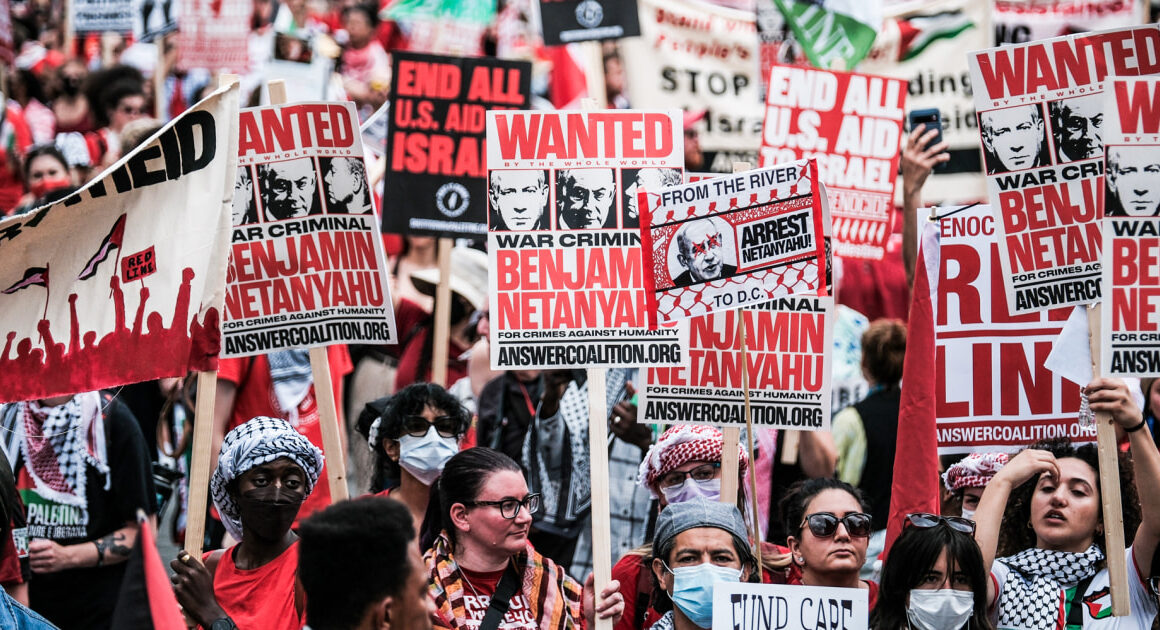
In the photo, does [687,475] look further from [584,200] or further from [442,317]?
[442,317]

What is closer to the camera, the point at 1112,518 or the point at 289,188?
the point at 1112,518

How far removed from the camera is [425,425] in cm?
650

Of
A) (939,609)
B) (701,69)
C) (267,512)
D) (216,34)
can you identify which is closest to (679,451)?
(939,609)

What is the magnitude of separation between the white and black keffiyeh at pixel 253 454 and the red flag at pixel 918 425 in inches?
88.7

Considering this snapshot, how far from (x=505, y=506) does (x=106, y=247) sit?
168cm

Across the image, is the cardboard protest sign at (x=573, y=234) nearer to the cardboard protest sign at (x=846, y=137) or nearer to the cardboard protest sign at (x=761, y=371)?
the cardboard protest sign at (x=761, y=371)

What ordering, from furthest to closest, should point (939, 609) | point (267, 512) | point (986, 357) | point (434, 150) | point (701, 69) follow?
point (701, 69) → point (434, 150) → point (986, 357) → point (267, 512) → point (939, 609)

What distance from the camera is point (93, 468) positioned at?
263 inches

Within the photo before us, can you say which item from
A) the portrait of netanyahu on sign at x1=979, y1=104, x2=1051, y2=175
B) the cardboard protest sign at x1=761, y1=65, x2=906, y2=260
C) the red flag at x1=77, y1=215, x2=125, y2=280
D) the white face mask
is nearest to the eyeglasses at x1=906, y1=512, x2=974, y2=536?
the white face mask

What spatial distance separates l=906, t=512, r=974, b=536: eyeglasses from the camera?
533cm

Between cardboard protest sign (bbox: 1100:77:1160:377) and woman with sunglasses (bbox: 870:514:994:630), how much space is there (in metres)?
0.91

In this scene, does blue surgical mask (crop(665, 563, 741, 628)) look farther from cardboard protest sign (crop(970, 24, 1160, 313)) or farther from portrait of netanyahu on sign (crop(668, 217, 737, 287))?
cardboard protest sign (crop(970, 24, 1160, 313))

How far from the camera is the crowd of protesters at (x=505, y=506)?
5.26m

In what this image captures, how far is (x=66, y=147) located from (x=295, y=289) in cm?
564
